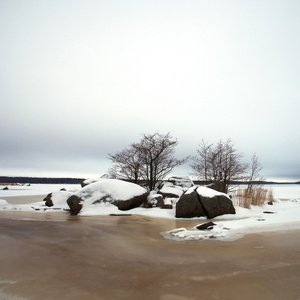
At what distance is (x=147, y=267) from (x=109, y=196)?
6832mm

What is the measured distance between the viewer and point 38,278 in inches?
105

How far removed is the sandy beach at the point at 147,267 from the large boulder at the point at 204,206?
10.1ft

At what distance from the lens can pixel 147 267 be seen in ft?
10.0

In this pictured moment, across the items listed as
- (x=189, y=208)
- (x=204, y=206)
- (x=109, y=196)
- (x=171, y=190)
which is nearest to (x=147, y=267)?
(x=189, y=208)

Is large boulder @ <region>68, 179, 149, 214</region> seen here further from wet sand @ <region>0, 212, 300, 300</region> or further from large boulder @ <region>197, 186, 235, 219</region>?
wet sand @ <region>0, 212, 300, 300</region>

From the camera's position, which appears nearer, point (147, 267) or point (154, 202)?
point (147, 267)

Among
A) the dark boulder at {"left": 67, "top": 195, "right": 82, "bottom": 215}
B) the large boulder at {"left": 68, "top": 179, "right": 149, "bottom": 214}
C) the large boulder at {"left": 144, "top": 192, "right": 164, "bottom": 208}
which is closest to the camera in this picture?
the dark boulder at {"left": 67, "top": 195, "right": 82, "bottom": 215}

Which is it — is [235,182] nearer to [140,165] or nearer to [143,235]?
[140,165]

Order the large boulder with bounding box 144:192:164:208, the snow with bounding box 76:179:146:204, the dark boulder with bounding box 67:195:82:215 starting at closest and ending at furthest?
the dark boulder with bounding box 67:195:82:215 < the snow with bounding box 76:179:146:204 < the large boulder with bounding box 144:192:164:208

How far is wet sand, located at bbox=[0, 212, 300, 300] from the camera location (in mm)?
2312

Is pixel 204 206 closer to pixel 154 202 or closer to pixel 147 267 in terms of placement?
pixel 154 202

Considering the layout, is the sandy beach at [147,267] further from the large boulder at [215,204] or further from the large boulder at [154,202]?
the large boulder at [154,202]

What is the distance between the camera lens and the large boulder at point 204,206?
26.2 feet

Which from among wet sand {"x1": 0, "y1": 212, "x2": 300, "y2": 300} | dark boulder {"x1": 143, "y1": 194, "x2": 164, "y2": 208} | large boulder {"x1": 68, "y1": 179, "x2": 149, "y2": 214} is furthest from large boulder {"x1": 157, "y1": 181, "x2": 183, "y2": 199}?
wet sand {"x1": 0, "y1": 212, "x2": 300, "y2": 300}
